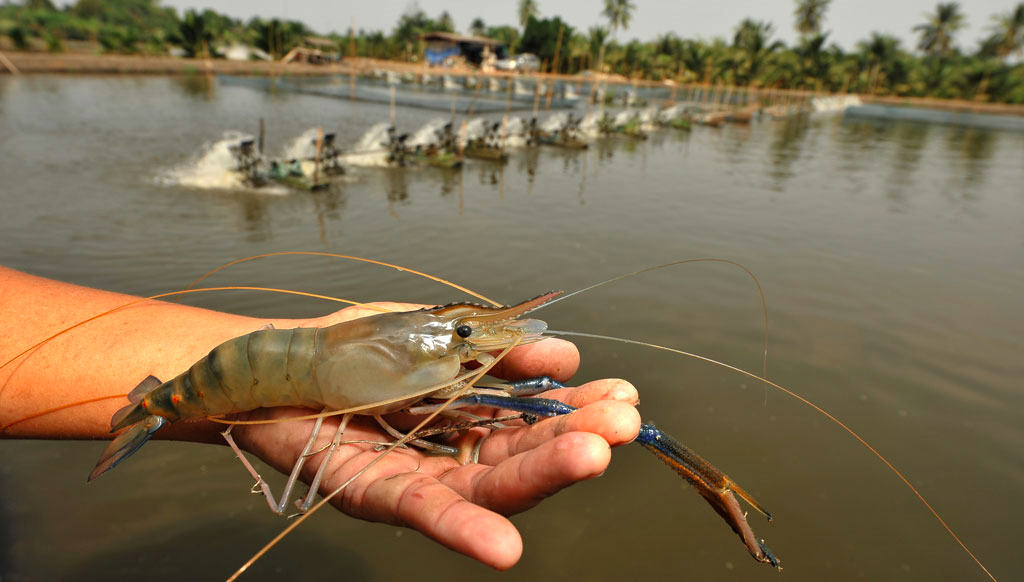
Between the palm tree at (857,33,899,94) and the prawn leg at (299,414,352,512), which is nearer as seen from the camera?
the prawn leg at (299,414,352,512)

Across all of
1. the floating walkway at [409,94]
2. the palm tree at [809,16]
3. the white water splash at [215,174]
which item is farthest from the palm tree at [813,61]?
the white water splash at [215,174]

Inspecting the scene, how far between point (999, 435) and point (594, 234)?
6666 mm

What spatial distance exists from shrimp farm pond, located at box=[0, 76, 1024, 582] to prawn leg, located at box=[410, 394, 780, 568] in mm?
1609

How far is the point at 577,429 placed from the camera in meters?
2.10

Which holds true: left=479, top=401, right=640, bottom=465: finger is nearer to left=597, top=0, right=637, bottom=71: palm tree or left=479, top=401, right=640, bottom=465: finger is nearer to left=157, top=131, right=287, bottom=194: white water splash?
left=157, top=131, right=287, bottom=194: white water splash

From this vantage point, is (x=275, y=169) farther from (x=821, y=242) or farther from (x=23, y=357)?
(x=821, y=242)

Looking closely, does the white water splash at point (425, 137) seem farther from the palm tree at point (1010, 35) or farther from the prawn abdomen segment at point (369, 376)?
the palm tree at point (1010, 35)

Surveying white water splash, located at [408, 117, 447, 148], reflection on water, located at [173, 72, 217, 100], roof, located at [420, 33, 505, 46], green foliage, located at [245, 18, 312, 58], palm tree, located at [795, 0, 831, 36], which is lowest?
white water splash, located at [408, 117, 447, 148]

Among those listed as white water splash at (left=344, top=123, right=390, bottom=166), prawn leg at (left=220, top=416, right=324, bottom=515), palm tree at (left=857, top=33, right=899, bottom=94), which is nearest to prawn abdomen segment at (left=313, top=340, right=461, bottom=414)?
prawn leg at (left=220, top=416, right=324, bottom=515)

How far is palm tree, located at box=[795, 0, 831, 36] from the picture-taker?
79875 millimetres

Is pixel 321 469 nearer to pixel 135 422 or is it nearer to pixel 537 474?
pixel 537 474

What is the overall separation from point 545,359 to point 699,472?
1138 mm

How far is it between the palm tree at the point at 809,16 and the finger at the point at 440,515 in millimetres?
101331

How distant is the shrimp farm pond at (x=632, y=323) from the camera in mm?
3594
